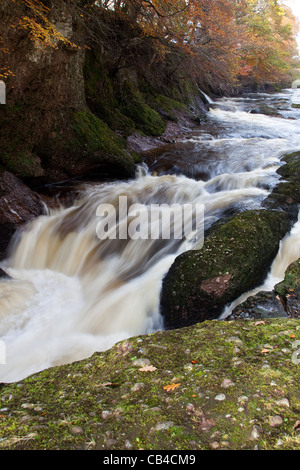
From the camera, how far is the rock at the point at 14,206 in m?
6.14

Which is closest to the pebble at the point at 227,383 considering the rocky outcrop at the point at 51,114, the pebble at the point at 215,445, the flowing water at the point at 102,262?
the pebble at the point at 215,445

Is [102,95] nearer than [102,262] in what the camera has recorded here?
No

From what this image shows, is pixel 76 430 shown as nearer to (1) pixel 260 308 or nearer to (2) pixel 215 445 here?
(2) pixel 215 445

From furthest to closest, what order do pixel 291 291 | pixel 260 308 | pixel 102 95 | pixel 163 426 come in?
pixel 102 95 → pixel 291 291 → pixel 260 308 → pixel 163 426

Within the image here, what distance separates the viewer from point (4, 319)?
4637 millimetres

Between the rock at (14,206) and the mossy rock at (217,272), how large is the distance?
11.2 feet

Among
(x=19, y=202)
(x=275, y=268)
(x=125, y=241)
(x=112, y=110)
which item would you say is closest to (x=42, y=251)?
(x=19, y=202)

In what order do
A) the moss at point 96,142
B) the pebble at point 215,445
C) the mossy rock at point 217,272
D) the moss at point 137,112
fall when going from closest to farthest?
the pebble at point 215,445
the mossy rock at point 217,272
the moss at point 96,142
the moss at point 137,112

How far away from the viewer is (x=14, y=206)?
21.0 feet

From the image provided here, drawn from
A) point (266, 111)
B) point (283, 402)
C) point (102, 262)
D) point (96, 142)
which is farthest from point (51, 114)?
point (266, 111)

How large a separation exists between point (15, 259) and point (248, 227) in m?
4.39

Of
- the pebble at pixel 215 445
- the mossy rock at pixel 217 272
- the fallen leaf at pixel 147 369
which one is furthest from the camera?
the mossy rock at pixel 217 272

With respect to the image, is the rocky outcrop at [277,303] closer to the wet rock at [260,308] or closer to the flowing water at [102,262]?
the wet rock at [260,308]

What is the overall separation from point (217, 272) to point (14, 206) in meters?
4.43
